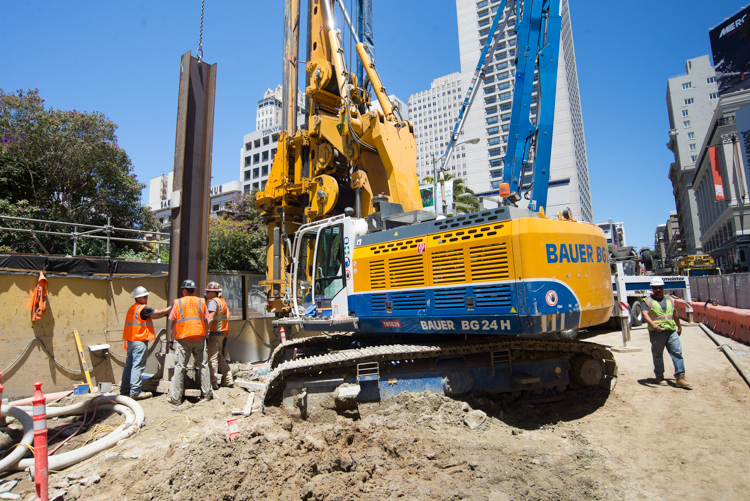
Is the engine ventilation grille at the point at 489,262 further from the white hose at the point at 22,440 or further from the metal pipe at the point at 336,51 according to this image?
the metal pipe at the point at 336,51

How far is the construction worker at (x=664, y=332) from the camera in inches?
261

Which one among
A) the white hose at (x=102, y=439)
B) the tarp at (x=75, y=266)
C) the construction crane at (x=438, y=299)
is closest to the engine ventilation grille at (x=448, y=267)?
the construction crane at (x=438, y=299)

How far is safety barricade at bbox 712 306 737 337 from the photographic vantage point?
11.0m

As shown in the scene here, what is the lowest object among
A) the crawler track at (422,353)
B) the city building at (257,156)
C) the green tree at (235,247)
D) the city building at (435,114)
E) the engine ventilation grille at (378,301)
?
the crawler track at (422,353)

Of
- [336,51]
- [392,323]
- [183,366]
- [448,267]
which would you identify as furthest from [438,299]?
[336,51]

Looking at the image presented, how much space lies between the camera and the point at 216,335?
7469mm

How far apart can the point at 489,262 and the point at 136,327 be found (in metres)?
5.79

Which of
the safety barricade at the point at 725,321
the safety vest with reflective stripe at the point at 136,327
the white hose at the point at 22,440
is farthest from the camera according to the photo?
the safety barricade at the point at 725,321

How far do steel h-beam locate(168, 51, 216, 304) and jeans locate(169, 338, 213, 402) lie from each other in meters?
1.48

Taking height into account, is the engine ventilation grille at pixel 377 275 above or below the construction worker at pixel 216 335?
above

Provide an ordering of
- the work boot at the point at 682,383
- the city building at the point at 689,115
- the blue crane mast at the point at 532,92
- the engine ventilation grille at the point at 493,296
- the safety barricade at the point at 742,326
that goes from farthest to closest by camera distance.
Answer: the city building at the point at 689,115 → the safety barricade at the point at 742,326 → the blue crane mast at the point at 532,92 → the work boot at the point at 682,383 → the engine ventilation grille at the point at 493,296

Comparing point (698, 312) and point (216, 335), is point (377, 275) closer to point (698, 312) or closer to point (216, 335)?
point (216, 335)

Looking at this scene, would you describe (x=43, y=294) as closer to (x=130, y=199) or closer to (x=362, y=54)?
(x=362, y=54)

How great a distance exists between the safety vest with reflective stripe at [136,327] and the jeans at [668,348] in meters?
8.38
